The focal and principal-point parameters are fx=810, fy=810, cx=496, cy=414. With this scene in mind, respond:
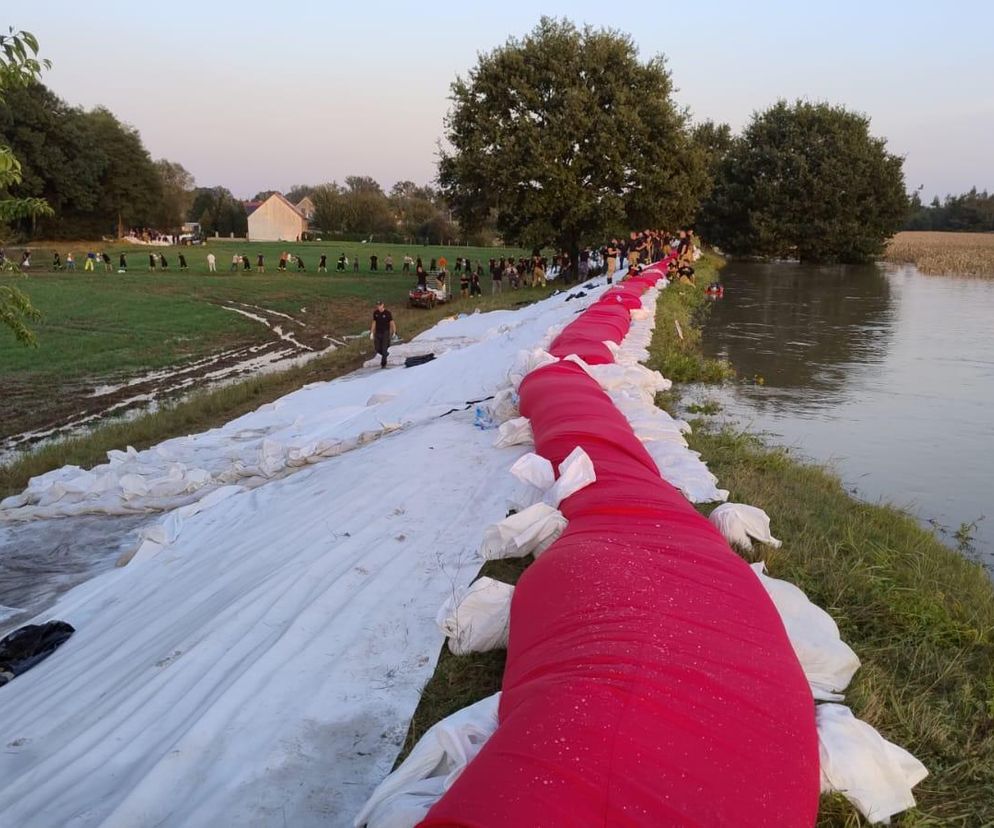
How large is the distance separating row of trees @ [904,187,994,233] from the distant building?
66.6 m

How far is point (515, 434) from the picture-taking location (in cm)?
711

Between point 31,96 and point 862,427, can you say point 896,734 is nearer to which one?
point 862,427

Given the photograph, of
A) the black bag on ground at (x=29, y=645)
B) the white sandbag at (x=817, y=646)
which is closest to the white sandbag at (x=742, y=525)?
the white sandbag at (x=817, y=646)

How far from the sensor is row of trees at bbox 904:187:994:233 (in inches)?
3460

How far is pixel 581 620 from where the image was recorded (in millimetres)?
3158

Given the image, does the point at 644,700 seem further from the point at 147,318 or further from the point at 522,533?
the point at 147,318

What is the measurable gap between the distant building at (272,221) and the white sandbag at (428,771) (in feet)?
299

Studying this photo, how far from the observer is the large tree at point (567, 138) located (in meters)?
30.7

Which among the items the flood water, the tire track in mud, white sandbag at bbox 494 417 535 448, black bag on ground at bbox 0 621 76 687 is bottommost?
the tire track in mud

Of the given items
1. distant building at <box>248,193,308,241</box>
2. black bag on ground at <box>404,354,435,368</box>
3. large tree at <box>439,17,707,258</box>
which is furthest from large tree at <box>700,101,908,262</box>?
distant building at <box>248,193,308,241</box>

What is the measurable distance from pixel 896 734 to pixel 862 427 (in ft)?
25.1

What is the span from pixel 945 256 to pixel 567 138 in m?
29.9

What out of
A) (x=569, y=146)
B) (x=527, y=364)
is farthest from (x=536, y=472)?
(x=569, y=146)

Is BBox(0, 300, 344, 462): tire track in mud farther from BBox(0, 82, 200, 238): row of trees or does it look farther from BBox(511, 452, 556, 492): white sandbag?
BBox(0, 82, 200, 238): row of trees
